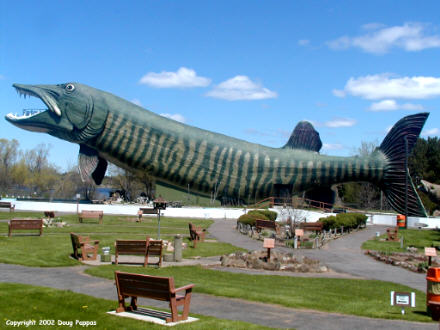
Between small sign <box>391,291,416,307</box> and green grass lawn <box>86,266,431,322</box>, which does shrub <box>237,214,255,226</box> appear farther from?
small sign <box>391,291,416,307</box>

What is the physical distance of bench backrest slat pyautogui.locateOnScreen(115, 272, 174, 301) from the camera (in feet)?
24.7

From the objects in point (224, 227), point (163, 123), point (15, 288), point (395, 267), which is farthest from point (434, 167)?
point (15, 288)

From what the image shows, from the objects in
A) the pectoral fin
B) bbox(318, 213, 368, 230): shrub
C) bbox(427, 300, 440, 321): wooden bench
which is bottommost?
bbox(427, 300, 440, 321): wooden bench

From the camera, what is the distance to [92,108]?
3666 centimetres

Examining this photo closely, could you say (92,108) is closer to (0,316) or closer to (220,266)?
(220,266)

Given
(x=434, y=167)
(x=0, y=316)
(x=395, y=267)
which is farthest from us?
(x=434, y=167)

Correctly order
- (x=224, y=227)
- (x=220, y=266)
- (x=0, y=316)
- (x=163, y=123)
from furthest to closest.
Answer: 1. (x=163, y=123)
2. (x=224, y=227)
3. (x=220, y=266)
4. (x=0, y=316)

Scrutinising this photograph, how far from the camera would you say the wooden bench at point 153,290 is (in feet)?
24.7

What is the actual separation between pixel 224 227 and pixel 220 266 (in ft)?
42.6

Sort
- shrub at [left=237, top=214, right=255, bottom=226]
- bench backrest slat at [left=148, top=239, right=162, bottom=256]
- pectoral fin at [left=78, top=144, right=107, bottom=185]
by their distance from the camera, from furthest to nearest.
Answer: pectoral fin at [left=78, top=144, right=107, bottom=185] < shrub at [left=237, top=214, right=255, bottom=226] < bench backrest slat at [left=148, top=239, right=162, bottom=256]

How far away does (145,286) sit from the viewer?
7809 millimetres

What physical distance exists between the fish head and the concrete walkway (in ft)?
76.1

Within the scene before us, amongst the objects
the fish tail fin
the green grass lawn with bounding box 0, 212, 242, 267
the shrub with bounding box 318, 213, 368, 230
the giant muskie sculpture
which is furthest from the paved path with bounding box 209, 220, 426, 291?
the giant muskie sculpture

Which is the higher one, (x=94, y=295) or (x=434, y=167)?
(x=434, y=167)
